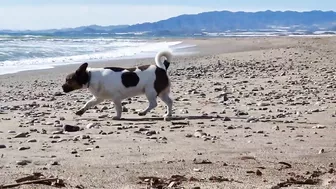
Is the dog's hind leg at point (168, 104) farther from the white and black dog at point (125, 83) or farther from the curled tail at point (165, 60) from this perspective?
the curled tail at point (165, 60)

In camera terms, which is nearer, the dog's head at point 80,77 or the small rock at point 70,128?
the small rock at point 70,128

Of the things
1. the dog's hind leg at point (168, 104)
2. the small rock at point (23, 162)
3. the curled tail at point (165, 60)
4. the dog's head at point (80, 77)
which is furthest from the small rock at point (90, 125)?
the small rock at point (23, 162)

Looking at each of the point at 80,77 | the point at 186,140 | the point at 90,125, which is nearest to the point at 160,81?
the point at 80,77

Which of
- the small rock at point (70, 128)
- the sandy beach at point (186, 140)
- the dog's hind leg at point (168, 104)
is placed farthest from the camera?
the dog's hind leg at point (168, 104)

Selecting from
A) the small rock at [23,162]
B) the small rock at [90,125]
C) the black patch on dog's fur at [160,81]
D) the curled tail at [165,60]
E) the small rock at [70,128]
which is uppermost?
the curled tail at [165,60]

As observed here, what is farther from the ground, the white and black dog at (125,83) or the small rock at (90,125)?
the white and black dog at (125,83)

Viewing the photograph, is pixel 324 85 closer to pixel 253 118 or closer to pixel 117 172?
pixel 253 118

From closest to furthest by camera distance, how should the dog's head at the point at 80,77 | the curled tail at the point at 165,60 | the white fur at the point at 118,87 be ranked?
the white fur at the point at 118,87 < the dog's head at the point at 80,77 < the curled tail at the point at 165,60

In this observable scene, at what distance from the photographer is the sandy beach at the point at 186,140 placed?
5.65 meters

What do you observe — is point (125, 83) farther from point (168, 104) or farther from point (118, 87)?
point (168, 104)

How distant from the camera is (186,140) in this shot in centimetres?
790

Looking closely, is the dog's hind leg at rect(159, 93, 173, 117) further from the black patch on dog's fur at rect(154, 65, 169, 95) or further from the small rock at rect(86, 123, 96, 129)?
the small rock at rect(86, 123, 96, 129)

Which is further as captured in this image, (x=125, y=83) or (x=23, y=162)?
(x=125, y=83)

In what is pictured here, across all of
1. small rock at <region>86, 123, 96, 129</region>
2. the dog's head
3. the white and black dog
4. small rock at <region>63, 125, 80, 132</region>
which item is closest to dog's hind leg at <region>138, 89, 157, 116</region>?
the white and black dog
